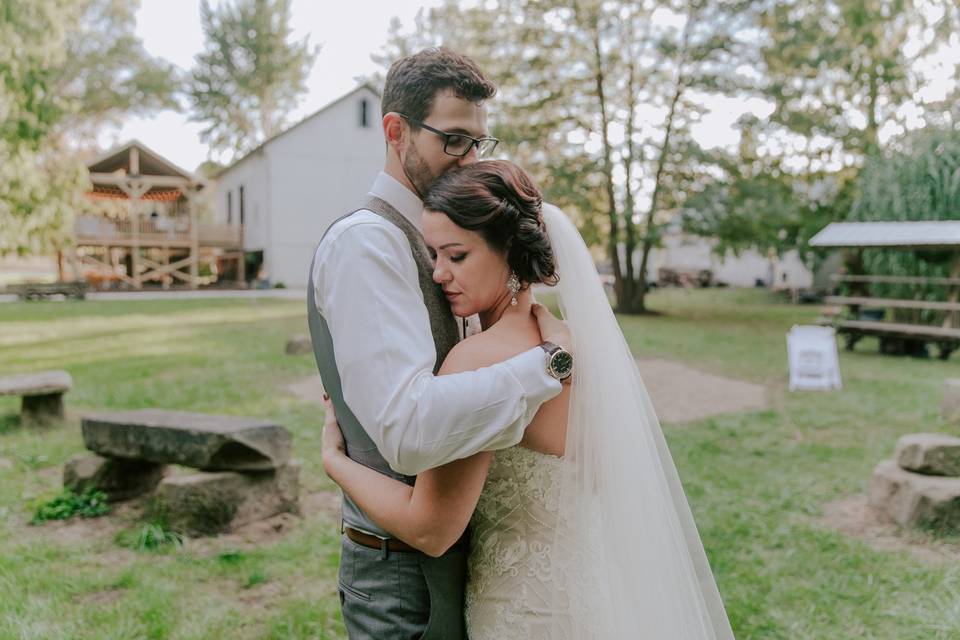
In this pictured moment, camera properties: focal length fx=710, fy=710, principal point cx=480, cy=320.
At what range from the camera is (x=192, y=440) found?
5027 mm

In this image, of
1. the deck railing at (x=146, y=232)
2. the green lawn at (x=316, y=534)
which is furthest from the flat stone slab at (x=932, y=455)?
the deck railing at (x=146, y=232)

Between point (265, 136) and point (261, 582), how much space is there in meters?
45.1

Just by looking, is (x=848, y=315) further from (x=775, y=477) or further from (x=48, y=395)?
(x=48, y=395)

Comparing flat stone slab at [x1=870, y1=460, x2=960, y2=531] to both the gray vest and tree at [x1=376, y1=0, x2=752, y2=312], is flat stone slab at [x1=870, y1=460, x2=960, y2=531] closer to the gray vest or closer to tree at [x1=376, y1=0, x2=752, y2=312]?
the gray vest

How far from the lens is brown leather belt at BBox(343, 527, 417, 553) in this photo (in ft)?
6.06

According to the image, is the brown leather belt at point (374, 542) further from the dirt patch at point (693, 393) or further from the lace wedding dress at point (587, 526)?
the dirt patch at point (693, 393)

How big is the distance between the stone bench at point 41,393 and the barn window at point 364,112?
89.5ft

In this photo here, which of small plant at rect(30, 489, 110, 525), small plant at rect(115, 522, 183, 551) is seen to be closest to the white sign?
small plant at rect(115, 522, 183, 551)

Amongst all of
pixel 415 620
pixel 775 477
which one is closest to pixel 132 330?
pixel 775 477

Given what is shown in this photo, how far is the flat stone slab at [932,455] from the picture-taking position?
5465mm

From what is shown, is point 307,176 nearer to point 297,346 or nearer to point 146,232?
point 146,232

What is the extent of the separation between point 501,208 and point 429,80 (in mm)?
410

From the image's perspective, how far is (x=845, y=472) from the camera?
6.74m

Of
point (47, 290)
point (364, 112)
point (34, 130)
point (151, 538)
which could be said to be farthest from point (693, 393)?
point (364, 112)
